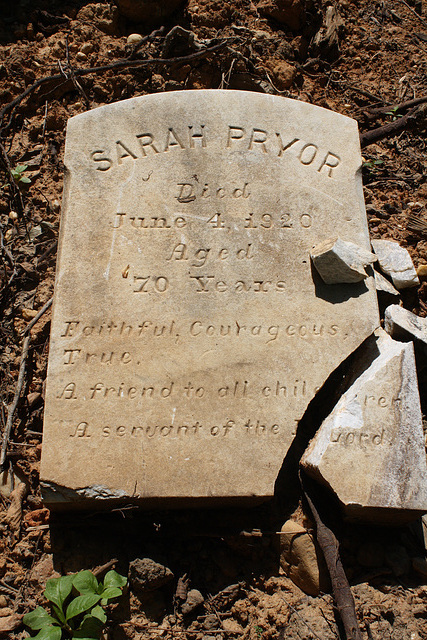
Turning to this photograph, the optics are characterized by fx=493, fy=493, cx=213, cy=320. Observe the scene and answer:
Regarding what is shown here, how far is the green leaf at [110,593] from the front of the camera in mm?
2217

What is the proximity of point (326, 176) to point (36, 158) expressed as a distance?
2.20m

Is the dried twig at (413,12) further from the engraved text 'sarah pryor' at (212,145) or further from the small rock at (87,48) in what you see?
the small rock at (87,48)

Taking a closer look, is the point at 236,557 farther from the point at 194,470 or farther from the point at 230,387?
the point at 230,387

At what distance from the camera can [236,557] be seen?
2498 millimetres

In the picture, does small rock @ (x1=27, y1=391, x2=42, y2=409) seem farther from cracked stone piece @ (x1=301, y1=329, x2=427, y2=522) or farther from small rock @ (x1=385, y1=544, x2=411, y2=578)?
small rock @ (x1=385, y1=544, x2=411, y2=578)

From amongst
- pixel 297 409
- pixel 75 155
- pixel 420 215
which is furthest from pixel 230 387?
pixel 420 215

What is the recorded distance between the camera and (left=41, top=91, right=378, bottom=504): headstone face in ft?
7.87

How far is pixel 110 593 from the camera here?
2234mm

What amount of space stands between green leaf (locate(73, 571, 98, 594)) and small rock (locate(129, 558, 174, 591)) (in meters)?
0.17

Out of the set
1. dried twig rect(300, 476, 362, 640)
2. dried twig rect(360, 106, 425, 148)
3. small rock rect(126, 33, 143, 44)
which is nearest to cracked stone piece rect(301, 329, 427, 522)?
dried twig rect(300, 476, 362, 640)

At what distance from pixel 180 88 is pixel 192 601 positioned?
3548 mm

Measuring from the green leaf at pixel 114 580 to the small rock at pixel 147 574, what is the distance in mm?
54

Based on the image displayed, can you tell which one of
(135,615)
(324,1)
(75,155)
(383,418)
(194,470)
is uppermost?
(324,1)

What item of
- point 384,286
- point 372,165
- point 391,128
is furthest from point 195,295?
point 391,128
